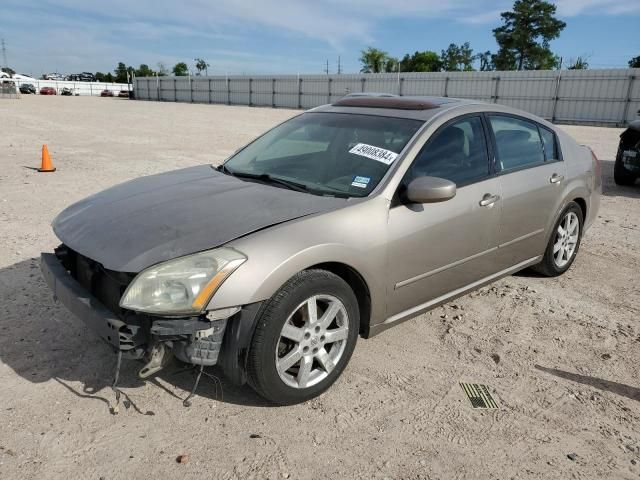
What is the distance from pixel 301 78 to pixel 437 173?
1671 inches

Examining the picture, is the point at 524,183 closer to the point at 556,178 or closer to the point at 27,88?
the point at 556,178

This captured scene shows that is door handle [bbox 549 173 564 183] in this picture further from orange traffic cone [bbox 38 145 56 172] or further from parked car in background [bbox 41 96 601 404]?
orange traffic cone [bbox 38 145 56 172]

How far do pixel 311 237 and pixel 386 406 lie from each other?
3.43ft

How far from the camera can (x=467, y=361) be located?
11.3ft

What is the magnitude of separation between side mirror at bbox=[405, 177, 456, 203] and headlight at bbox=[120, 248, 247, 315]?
1166mm

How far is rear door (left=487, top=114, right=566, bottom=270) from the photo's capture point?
399cm

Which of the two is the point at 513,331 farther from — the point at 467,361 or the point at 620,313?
the point at 620,313

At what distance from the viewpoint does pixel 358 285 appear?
3080mm

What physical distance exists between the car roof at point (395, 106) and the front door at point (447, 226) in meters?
0.16

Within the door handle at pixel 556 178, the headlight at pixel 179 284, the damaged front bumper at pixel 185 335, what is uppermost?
the door handle at pixel 556 178

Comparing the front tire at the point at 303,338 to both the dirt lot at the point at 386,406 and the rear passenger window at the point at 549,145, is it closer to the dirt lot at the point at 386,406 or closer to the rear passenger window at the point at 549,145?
the dirt lot at the point at 386,406

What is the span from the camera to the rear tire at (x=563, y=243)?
470 centimetres

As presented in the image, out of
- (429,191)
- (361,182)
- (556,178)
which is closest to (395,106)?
(361,182)

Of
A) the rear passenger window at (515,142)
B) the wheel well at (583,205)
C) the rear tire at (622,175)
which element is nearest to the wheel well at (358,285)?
the rear passenger window at (515,142)
